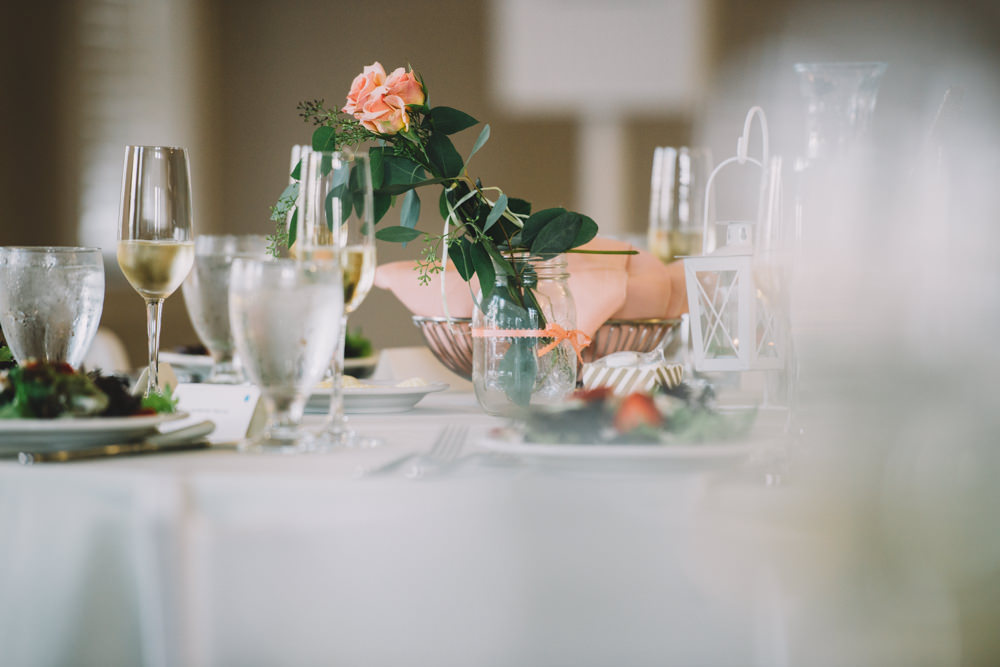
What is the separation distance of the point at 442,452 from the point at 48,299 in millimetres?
385

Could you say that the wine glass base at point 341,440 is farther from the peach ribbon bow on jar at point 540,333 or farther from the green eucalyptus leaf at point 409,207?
the green eucalyptus leaf at point 409,207

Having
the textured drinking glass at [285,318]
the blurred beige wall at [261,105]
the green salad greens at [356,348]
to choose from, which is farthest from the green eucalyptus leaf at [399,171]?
the blurred beige wall at [261,105]

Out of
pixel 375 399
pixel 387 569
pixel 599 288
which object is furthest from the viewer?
pixel 599 288

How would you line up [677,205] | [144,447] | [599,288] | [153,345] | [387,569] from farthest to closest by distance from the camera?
[677,205] → [599,288] → [153,345] → [144,447] → [387,569]

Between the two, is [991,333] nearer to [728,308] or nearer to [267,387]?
[728,308]

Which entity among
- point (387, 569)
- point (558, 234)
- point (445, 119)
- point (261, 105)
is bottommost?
point (387, 569)

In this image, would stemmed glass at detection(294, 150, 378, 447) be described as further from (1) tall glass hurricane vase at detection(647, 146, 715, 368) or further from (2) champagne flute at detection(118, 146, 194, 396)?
(1) tall glass hurricane vase at detection(647, 146, 715, 368)

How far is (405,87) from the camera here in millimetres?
974

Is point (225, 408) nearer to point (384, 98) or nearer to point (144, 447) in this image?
point (144, 447)

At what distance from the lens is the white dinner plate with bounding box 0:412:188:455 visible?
2.18ft

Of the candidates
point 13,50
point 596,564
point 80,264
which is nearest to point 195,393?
point 80,264

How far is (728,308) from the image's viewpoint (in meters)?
0.93

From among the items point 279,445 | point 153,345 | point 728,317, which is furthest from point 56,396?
point 728,317

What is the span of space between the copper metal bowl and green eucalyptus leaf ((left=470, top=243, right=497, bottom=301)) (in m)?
0.18
